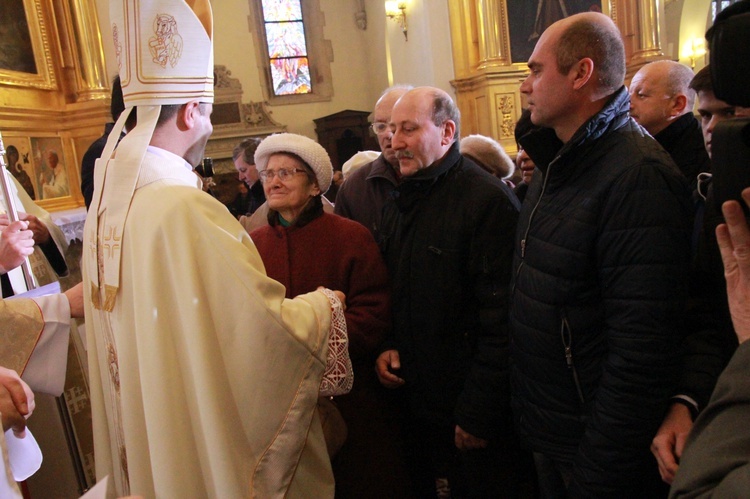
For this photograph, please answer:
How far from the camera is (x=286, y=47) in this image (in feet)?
45.0

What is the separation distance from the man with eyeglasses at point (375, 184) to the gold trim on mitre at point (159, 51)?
1298 mm

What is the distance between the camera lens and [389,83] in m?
12.0

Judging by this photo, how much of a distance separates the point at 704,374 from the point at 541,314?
1.40 feet

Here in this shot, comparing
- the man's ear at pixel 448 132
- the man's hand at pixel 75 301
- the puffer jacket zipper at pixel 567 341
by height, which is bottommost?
the puffer jacket zipper at pixel 567 341

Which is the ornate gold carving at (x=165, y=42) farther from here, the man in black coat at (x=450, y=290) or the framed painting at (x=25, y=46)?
the framed painting at (x=25, y=46)

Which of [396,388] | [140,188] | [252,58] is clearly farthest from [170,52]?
[252,58]

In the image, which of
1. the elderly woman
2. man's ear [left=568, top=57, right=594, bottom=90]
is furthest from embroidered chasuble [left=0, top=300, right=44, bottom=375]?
man's ear [left=568, top=57, right=594, bottom=90]

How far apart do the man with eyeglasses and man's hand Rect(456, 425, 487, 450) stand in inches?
42.9

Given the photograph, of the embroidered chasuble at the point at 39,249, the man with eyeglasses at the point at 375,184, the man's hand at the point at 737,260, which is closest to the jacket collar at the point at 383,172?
the man with eyeglasses at the point at 375,184

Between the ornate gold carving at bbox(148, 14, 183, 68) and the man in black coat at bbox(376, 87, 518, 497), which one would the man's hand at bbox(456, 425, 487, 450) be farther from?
the ornate gold carving at bbox(148, 14, 183, 68)

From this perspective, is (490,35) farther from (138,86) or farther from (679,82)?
(138,86)

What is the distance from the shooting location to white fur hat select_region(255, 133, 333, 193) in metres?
2.24

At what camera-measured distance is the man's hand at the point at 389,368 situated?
2.21 m

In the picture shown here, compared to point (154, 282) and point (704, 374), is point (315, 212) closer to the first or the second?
point (154, 282)
